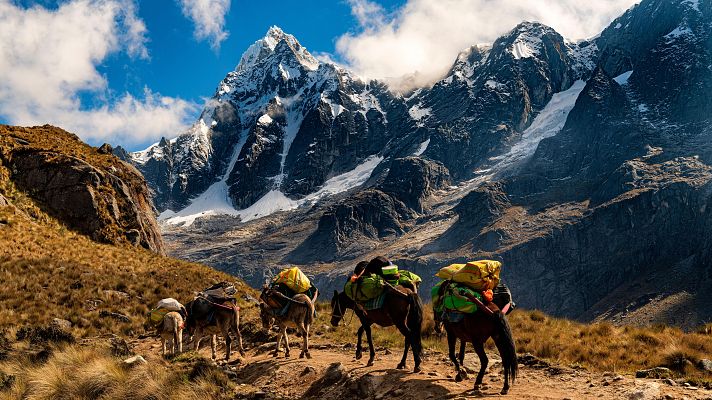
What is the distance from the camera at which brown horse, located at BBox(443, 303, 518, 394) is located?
1202 cm

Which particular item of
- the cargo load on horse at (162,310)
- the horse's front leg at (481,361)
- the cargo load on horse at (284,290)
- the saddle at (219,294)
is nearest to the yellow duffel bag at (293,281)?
the cargo load on horse at (284,290)

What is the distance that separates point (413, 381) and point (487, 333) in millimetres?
2236

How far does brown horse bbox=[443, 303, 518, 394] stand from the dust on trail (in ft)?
1.70

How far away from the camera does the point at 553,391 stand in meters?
12.4

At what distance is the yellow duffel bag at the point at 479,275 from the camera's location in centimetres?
1312

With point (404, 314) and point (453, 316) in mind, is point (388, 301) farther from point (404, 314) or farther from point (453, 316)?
point (453, 316)

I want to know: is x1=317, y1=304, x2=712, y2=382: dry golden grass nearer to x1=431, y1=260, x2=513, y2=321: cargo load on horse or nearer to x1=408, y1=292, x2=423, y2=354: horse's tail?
x1=408, y1=292, x2=423, y2=354: horse's tail

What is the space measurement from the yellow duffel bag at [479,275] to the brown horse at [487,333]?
25.2 inches

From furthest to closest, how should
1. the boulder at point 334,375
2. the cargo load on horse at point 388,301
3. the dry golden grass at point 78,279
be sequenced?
the dry golden grass at point 78,279 → the cargo load on horse at point 388,301 → the boulder at point 334,375

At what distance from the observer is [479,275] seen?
517 inches

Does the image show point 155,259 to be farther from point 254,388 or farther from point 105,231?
point 254,388

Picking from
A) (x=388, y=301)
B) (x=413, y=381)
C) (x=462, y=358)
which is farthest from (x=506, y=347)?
(x=388, y=301)

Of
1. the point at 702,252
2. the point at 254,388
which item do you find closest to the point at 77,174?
the point at 254,388

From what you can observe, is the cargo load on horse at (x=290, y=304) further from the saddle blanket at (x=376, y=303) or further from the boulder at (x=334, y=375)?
the saddle blanket at (x=376, y=303)
